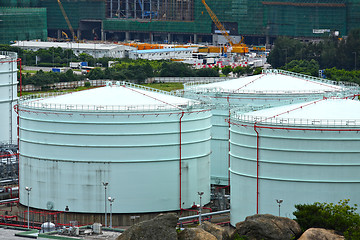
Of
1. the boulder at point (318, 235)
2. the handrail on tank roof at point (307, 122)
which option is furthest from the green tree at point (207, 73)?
the boulder at point (318, 235)

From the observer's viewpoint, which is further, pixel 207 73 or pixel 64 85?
pixel 207 73

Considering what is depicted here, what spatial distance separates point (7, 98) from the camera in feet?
314

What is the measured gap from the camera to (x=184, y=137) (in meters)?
73.9

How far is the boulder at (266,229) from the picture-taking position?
55375 millimetres

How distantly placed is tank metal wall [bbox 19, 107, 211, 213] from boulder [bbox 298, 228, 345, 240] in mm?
20597

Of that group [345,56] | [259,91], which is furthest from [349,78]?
[259,91]

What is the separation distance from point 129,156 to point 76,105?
607cm

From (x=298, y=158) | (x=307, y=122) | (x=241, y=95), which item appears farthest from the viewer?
(x=241, y=95)

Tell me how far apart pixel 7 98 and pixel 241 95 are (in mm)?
25828

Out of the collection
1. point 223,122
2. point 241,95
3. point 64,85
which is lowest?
point 223,122

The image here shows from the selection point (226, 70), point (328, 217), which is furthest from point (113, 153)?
point (226, 70)

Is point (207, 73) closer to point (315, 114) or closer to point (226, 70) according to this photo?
point (226, 70)

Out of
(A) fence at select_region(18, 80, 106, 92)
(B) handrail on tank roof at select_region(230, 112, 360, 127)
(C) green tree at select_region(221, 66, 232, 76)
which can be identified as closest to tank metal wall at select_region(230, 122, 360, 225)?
(B) handrail on tank roof at select_region(230, 112, 360, 127)

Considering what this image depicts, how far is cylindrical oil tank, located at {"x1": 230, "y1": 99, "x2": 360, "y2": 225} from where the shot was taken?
211ft
